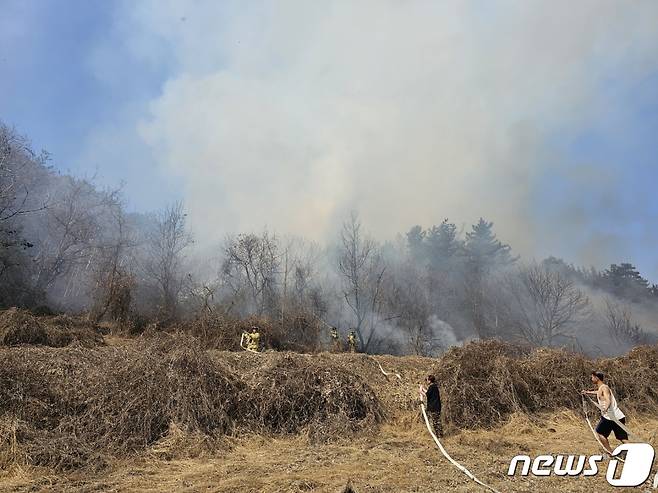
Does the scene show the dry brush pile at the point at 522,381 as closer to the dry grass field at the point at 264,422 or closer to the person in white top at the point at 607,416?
the dry grass field at the point at 264,422

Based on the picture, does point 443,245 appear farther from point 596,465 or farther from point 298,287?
point 596,465

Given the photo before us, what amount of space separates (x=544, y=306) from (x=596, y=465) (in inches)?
1147

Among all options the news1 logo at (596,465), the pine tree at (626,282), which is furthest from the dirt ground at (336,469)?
the pine tree at (626,282)

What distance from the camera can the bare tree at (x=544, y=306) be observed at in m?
33.5

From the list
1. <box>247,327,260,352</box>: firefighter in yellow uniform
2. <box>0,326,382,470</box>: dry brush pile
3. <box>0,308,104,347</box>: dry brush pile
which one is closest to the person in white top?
<box>0,326,382,470</box>: dry brush pile

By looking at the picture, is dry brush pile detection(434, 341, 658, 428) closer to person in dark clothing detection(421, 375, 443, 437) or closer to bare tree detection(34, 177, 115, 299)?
person in dark clothing detection(421, 375, 443, 437)

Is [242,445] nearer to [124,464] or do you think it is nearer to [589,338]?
[124,464]

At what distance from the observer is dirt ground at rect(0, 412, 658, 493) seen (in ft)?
19.7

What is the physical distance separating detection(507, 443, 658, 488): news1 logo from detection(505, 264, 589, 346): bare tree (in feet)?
85.7

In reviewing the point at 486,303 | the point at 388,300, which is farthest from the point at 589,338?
the point at 388,300

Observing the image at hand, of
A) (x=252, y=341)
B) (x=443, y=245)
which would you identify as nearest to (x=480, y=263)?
(x=443, y=245)

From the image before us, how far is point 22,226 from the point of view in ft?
73.0

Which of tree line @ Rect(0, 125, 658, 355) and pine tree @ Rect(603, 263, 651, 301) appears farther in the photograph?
pine tree @ Rect(603, 263, 651, 301)

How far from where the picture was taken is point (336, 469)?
680 centimetres
